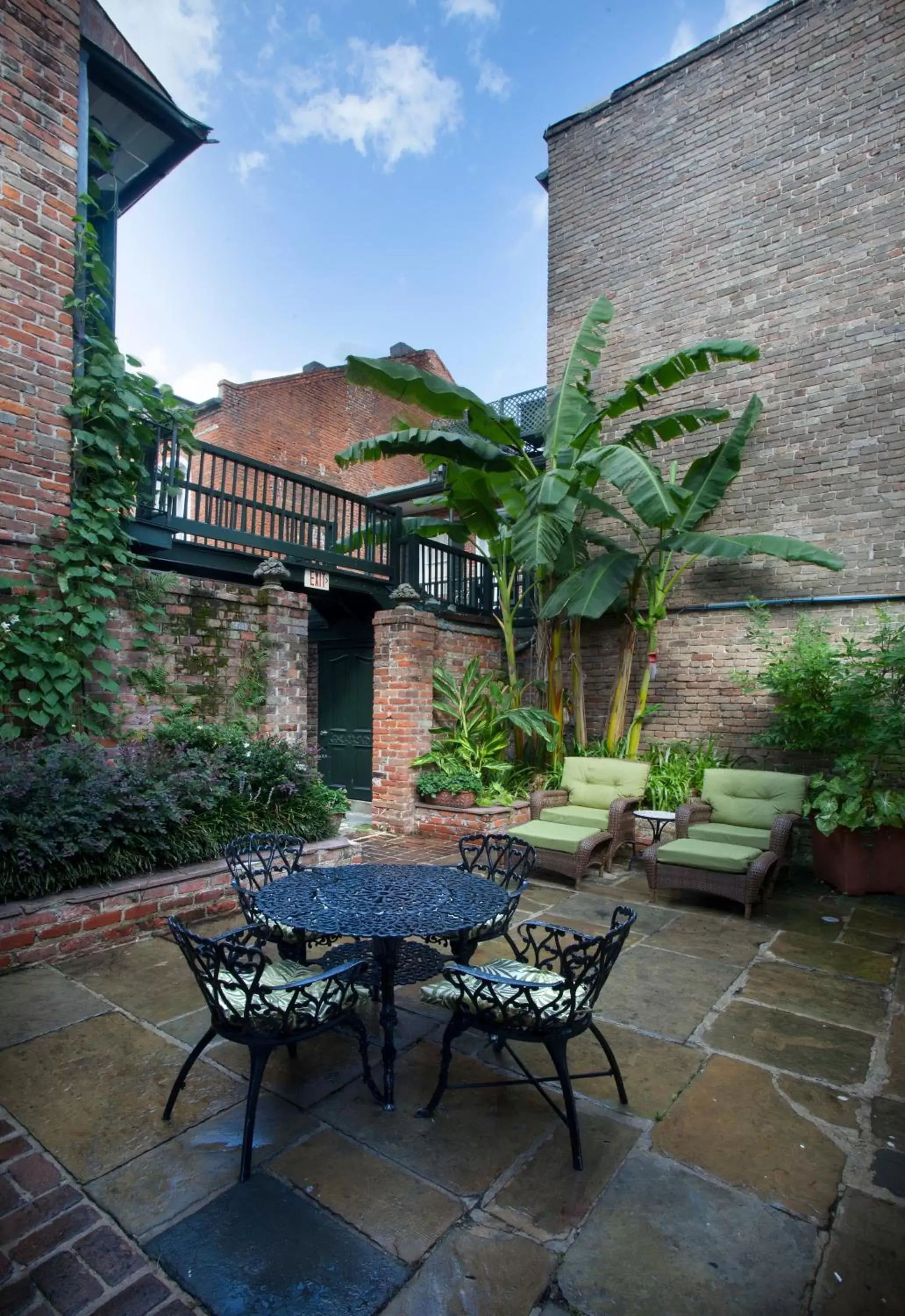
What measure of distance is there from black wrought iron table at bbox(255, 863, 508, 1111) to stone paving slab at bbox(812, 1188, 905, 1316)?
128 centimetres

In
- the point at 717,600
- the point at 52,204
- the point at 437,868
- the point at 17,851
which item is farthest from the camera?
the point at 717,600

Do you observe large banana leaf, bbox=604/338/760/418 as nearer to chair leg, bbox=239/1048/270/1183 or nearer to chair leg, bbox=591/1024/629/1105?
chair leg, bbox=591/1024/629/1105

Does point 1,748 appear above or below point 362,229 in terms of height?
below

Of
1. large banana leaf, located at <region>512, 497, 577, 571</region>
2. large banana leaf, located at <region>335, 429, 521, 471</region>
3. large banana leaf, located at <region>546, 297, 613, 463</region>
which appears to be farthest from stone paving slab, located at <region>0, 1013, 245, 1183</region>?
large banana leaf, located at <region>546, 297, 613, 463</region>

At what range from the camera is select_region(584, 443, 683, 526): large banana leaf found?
18.6ft

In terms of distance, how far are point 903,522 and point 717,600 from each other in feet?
6.02

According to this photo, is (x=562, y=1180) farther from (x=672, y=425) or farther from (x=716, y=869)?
(x=672, y=425)

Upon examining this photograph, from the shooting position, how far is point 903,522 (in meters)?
6.18

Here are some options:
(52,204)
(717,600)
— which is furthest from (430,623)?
(52,204)

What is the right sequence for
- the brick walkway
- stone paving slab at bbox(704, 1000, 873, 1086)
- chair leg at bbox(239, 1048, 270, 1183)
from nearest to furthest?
the brick walkway < chair leg at bbox(239, 1048, 270, 1183) < stone paving slab at bbox(704, 1000, 873, 1086)

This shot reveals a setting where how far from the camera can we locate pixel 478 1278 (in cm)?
157

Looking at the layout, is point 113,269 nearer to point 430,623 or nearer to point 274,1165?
point 430,623

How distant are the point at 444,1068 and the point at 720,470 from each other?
6.39 m

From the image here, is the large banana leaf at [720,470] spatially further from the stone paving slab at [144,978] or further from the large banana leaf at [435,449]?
the stone paving slab at [144,978]
